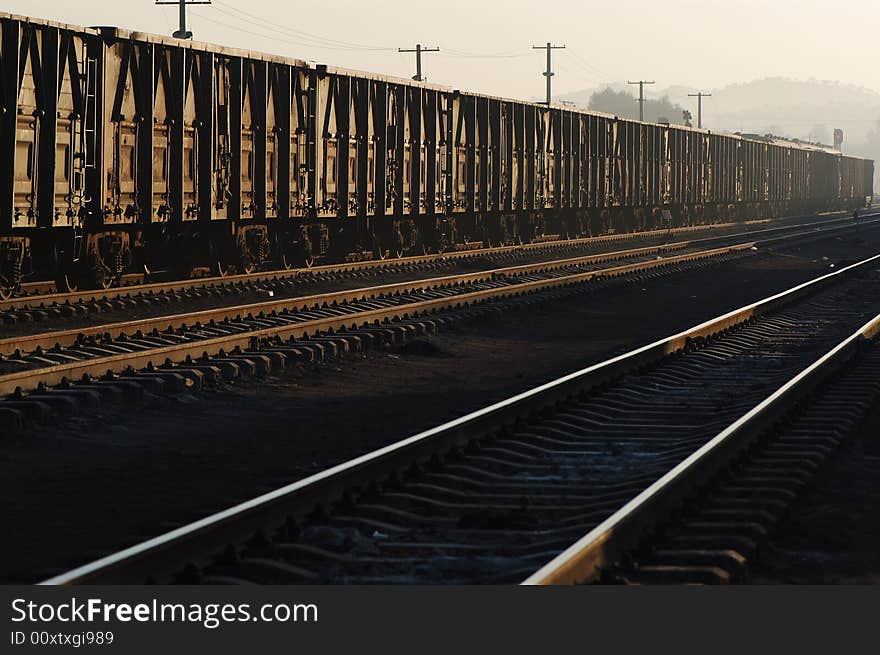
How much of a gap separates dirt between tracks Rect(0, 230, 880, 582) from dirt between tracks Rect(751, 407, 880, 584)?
9.54ft

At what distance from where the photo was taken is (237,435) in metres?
10.5

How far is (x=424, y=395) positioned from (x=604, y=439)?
2.92 meters

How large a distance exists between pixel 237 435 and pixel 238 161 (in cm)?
1360

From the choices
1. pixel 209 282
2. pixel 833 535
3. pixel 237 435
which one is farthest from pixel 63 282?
pixel 833 535

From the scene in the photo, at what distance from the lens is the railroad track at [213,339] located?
12.0m

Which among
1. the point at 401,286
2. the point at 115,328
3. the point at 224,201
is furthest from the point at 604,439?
the point at 224,201

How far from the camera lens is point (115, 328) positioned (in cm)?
1440

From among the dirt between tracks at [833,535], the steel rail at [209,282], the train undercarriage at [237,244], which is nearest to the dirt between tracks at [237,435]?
the dirt between tracks at [833,535]

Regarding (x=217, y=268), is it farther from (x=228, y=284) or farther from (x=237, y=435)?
(x=237, y=435)

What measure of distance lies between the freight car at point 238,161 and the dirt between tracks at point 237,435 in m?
5.54

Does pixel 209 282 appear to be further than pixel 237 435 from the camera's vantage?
Yes

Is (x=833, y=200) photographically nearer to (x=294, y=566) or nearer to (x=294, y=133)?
(x=294, y=133)

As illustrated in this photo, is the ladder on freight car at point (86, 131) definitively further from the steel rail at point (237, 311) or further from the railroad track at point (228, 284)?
the steel rail at point (237, 311)

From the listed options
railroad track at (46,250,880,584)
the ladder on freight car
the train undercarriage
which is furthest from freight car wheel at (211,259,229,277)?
railroad track at (46,250,880,584)
